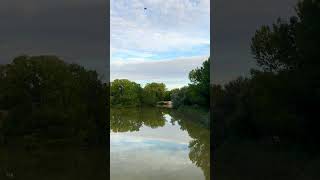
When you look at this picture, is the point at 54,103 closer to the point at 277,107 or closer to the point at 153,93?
the point at 277,107

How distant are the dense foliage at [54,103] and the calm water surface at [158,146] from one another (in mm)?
1177

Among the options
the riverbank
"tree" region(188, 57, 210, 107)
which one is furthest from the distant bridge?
the riverbank

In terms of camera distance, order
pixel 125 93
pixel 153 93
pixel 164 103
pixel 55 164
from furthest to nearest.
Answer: pixel 164 103, pixel 153 93, pixel 125 93, pixel 55 164

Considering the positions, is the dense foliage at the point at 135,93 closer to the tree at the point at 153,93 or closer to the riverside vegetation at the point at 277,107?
the tree at the point at 153,93

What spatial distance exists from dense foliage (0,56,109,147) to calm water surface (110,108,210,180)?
1.18m

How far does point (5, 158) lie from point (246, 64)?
4085mm

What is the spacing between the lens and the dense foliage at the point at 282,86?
609cm

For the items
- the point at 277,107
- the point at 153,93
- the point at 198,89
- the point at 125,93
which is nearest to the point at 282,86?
the point at 277,107

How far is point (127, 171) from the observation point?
7949mm

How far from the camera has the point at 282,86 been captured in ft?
20.6

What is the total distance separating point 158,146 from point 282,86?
268 inches

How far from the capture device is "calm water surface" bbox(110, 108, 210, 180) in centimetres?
801

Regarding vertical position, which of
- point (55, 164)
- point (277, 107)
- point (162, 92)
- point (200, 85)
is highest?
point (200, 85)

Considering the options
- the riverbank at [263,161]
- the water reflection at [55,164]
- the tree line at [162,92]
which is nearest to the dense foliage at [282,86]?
the riverbank at [263,161]
